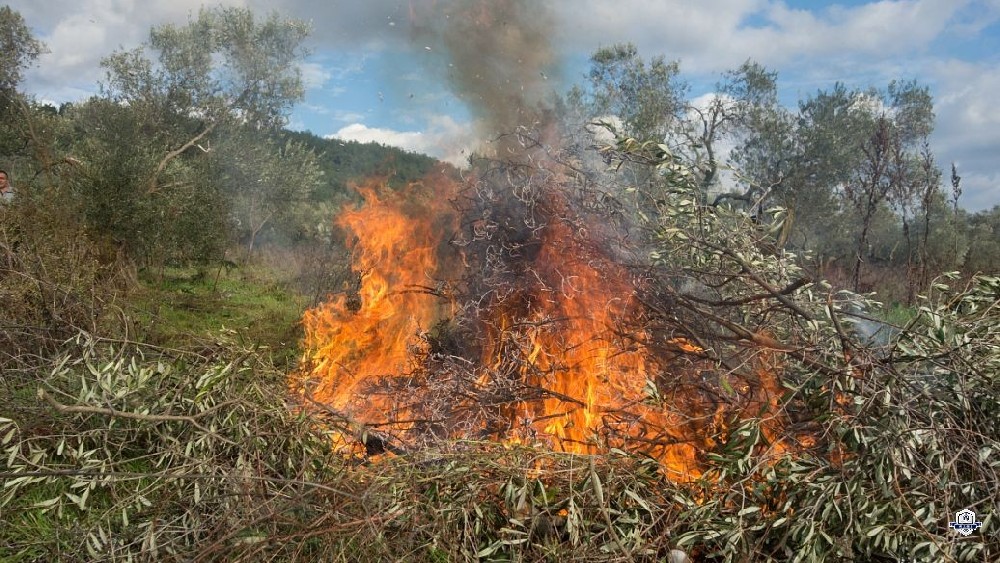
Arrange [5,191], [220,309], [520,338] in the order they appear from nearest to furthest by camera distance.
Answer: [520,338], [5,191], [220,309]

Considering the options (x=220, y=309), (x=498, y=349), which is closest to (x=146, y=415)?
(x=498, y=349)

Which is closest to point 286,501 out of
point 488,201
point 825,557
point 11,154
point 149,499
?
point 149,499

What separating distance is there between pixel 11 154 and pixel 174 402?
17794mm

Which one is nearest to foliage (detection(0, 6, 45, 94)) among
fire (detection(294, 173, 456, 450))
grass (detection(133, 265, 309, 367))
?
grass (detection(133, 265, 309, 367))

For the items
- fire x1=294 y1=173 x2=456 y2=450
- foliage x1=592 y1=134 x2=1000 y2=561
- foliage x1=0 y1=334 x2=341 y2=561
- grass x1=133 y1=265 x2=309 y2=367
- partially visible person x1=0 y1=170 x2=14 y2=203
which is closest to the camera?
foliage x1=592 y1=134 x2=1000 y2=561

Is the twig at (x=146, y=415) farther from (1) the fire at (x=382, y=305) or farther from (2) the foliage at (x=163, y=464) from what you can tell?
(1) the fire at (x=382, y=305)

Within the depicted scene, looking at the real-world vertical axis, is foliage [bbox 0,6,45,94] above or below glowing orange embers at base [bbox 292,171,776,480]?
above

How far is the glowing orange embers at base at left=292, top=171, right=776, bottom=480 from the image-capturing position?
4204 mm

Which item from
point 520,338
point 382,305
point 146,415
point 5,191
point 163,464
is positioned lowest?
point 163,464

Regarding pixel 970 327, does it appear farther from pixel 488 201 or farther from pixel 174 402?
pixel 174 402

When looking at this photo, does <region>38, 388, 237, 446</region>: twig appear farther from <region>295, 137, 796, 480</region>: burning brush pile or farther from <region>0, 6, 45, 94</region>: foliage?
<region>0, 6, 45, 94</region>: foliage

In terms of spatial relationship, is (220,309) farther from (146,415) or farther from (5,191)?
(146,415)

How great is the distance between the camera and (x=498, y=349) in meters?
5.12

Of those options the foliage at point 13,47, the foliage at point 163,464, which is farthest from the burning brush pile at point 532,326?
the foliage at point 13,47
